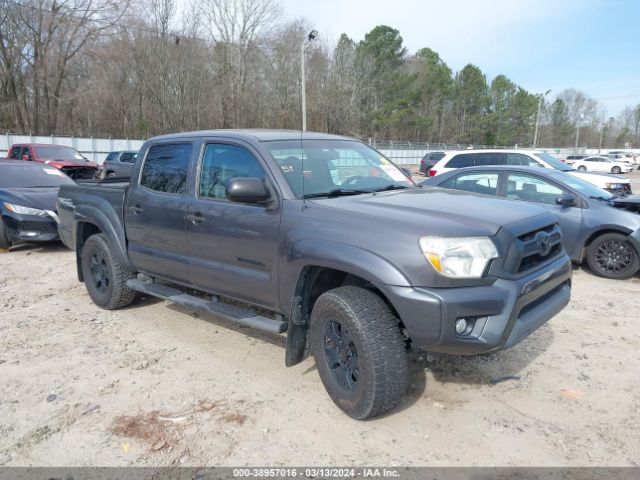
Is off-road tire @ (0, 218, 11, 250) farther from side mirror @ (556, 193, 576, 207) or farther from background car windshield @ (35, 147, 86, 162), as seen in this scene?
side mirror @ (556, 193, 576, 207)

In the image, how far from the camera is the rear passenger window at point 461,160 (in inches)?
503

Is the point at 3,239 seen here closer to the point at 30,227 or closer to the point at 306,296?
the point at 30,227

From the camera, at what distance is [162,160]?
4570 mm

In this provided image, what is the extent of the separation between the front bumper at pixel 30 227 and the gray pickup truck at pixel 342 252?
14.3ft

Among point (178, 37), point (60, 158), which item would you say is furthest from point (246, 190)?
point (178, 37)

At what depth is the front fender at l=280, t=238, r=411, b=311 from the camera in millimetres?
2852

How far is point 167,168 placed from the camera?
448cm

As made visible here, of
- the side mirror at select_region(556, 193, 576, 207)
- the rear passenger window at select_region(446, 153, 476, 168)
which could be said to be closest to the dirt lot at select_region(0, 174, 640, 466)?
the side mirror at select_region(556, 193, 576, 207)

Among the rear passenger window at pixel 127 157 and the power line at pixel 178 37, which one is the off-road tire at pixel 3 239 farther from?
the power line at pixel 178 37

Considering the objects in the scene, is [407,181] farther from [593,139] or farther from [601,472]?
[593,139]

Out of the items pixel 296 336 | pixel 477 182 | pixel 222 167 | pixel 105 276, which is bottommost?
pixel 105 276

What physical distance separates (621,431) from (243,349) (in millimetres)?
2924

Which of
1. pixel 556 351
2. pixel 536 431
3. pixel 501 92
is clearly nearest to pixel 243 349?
pixel 536 431

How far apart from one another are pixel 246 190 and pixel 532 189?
5.31 m
